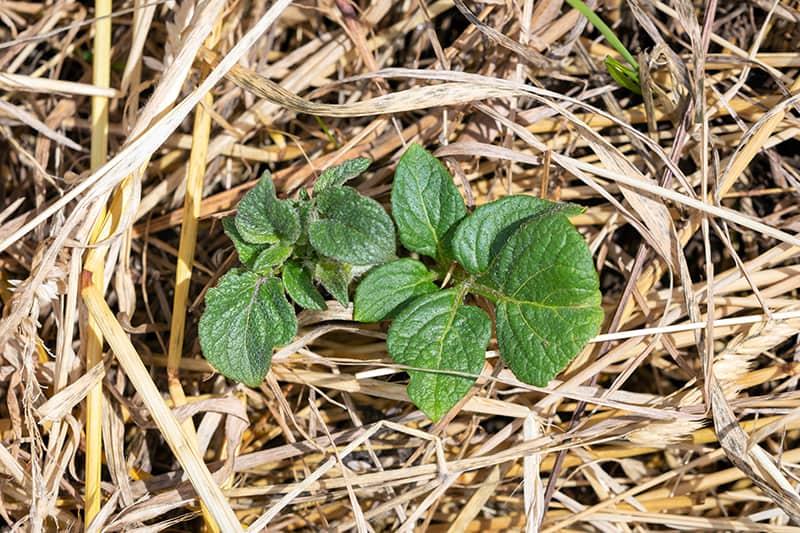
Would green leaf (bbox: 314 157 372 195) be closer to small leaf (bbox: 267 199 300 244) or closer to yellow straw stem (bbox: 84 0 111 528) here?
small leaf (bbox: 267 199 300 244)

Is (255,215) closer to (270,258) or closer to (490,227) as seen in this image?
(270,258)

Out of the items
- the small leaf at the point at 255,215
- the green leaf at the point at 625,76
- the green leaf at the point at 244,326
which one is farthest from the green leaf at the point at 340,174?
the green leaf at the point at 625,76

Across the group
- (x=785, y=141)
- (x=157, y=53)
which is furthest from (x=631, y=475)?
(x=157, y=53)

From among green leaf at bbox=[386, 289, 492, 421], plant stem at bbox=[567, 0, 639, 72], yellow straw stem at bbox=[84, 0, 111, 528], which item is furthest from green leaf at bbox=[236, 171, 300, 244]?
plant stem at bbox=[567, 0, 639, 72]

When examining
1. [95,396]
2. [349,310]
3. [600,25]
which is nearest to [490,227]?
[349,310]

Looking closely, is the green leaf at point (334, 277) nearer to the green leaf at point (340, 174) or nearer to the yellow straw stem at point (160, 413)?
the green leaf at point (340, 174)

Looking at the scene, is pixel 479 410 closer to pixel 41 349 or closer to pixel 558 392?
pixel 558 392

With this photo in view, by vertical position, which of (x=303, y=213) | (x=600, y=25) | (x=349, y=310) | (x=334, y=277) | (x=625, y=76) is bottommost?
(x=349, y=310)
